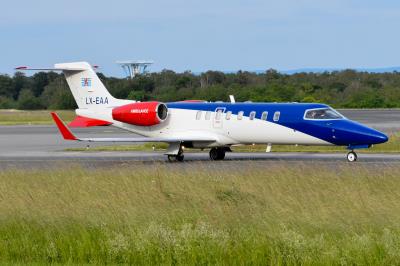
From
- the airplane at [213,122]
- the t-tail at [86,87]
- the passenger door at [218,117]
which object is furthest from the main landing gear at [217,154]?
the t-tail at [86,87]

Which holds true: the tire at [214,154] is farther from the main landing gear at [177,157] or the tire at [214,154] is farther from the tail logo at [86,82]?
the tail logo at [86,82]

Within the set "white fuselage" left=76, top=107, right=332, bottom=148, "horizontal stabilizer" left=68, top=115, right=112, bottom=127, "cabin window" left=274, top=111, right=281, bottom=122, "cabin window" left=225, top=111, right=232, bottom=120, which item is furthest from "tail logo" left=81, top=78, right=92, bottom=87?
"cabin window" left=274, top=111, right=281, bottom=122

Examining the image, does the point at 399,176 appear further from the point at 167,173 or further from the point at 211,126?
the point at 211,126

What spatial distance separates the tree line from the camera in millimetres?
89062

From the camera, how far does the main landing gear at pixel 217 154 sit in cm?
3164

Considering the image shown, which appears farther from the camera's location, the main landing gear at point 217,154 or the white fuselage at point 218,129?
the main landing gear at point 217,154

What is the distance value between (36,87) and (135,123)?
89955 millimetres

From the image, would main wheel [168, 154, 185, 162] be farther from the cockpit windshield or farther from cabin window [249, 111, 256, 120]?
the cockpit windshield

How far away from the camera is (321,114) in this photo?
29156 millimetres

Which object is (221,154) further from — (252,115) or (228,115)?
(252,115)

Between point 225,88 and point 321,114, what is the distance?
66.1 metres

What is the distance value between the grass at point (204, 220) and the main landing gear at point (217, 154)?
1099 centimetres

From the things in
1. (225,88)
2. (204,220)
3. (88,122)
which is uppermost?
(204,220)

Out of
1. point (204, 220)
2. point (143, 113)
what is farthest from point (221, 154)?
point (204, 220)
